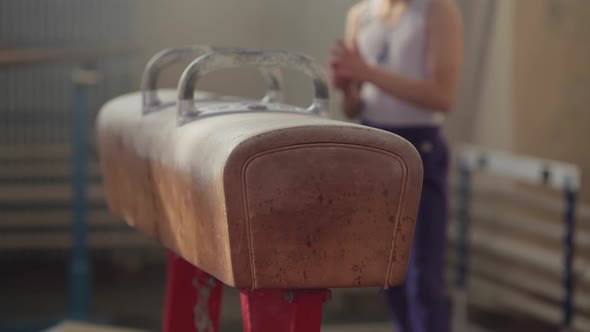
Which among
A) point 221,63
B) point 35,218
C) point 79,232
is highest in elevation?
point 221,63

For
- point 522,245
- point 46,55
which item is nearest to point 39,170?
point 46,55

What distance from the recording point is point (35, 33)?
224 inches

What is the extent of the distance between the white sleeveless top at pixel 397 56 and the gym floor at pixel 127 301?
6.42ft

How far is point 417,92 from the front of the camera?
260 centimetres

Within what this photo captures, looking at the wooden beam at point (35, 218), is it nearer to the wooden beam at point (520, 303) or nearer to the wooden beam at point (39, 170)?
the wooden beam at point (39, 170)

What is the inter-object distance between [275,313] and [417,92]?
113cm

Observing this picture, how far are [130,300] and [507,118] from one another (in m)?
2.16

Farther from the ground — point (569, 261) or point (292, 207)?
point (292, 207)

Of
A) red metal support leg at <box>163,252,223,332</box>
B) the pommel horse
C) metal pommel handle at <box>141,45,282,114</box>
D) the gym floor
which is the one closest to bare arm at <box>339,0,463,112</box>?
metal pommel handle at <box>141,45,282,114</box>

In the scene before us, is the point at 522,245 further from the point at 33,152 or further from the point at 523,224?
the point at 33,152

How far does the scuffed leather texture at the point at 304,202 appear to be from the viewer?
1.43 m

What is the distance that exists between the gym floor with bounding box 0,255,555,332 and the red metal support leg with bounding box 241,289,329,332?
280 cm

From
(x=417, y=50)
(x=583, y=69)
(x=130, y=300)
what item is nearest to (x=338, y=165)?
(x=417, y=50)

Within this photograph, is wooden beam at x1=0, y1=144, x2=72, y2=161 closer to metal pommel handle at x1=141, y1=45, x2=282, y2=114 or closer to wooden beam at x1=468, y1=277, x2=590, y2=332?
wooden beam at x1=468, y1=277, x2=590, y2=332
